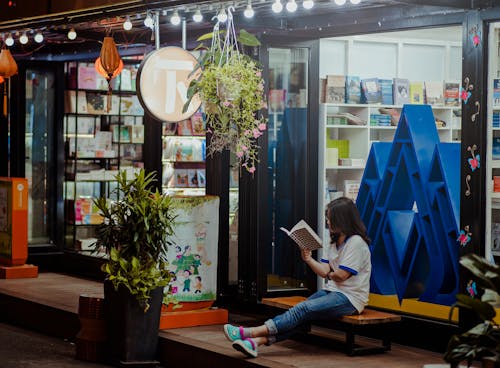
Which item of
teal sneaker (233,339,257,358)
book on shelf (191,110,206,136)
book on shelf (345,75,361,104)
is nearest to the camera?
teal sneaker (233,339,257,358)

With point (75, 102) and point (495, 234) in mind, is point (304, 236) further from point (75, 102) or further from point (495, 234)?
point (75, 102)

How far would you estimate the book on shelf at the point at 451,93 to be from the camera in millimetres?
12180

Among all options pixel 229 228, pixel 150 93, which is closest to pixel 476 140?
pixel 150 93

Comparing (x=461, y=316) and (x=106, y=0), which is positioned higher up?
(x=106, y=0)

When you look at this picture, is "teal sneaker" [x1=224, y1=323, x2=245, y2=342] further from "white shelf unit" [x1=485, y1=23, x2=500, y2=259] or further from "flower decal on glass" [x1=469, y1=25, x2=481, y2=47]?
"flower decal on glass" [x1=469, y1=25, x2=481, y2=47]

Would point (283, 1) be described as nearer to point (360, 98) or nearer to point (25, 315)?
point (360, 98)

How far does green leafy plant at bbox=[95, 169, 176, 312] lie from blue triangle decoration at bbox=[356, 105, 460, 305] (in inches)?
86.2

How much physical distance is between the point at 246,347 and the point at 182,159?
15.8ft

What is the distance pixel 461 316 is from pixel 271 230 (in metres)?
3.07

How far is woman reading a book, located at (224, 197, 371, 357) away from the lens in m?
9.10

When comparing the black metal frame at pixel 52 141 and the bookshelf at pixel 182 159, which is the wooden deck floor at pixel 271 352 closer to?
the bookshelf at pixel 182 159

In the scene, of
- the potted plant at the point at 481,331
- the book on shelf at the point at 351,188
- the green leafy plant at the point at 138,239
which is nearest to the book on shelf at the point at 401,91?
the book on shelf at the point at 351,188

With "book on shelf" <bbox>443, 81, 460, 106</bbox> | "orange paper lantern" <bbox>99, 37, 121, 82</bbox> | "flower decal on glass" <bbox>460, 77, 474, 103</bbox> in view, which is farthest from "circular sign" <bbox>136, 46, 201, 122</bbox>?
"book on shelf" <bbox>443, 81, 460, 106</bbox>

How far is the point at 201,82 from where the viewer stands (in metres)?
9.74
